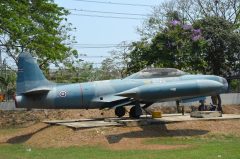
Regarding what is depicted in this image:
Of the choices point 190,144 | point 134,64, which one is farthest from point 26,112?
point 190,144

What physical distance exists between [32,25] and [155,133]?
10720 millimetres

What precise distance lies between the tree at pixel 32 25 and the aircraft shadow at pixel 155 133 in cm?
895

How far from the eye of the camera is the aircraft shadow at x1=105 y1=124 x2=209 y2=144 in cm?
2057

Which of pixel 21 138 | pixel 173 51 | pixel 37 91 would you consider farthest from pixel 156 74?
pixel 173 51

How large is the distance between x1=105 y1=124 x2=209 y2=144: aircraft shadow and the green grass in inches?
39.0

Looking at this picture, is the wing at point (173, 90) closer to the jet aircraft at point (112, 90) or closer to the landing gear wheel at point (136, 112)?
the jet aircraft at point (112, 90)

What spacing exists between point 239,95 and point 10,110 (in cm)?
1870

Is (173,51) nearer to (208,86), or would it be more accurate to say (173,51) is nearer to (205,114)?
(205,114)

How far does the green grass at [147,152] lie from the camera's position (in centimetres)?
1585

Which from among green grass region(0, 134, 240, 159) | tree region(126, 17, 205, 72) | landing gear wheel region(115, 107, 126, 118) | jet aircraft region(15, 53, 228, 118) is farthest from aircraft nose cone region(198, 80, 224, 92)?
tree region(126, 17, 205, 72)

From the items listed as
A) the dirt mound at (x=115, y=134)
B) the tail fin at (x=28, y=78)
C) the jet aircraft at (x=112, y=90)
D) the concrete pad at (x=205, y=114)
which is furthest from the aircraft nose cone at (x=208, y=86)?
the tail fin at (x=28, y=78)

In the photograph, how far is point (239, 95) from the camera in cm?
3922

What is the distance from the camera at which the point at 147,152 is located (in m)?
17.0

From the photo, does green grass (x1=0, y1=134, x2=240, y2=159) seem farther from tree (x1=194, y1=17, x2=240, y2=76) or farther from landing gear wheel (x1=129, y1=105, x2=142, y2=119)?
tree (x1=194, y1=17, x2=240, y2=76)
